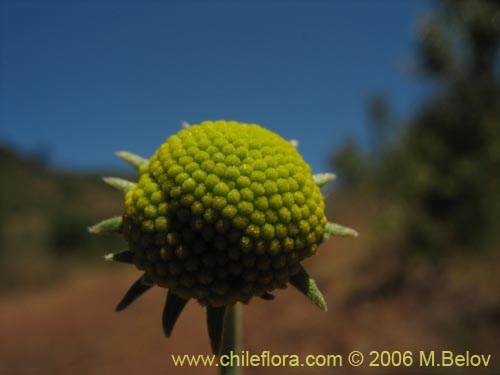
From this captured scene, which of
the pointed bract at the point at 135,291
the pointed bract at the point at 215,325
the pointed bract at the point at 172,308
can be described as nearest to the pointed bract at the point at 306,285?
the pointed bract at the point at 215,325

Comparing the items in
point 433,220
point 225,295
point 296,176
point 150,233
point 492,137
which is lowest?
point 225,295

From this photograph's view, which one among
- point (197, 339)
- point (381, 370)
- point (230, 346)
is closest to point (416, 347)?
point (381, 370)

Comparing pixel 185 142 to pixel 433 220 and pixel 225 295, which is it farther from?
pixel 433 220

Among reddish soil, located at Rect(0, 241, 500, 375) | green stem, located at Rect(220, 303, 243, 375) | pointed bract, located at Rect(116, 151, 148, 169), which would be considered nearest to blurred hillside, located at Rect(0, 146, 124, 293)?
reddish soil, located at Rect(0, 241, 500, 375)

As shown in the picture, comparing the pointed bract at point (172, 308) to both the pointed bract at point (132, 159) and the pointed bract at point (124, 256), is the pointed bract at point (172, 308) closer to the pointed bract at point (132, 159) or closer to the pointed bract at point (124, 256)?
the pointed bract at point (124, 256)

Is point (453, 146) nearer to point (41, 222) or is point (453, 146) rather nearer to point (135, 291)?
point (135, 291)

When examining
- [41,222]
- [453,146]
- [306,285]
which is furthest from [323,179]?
[41,222]
